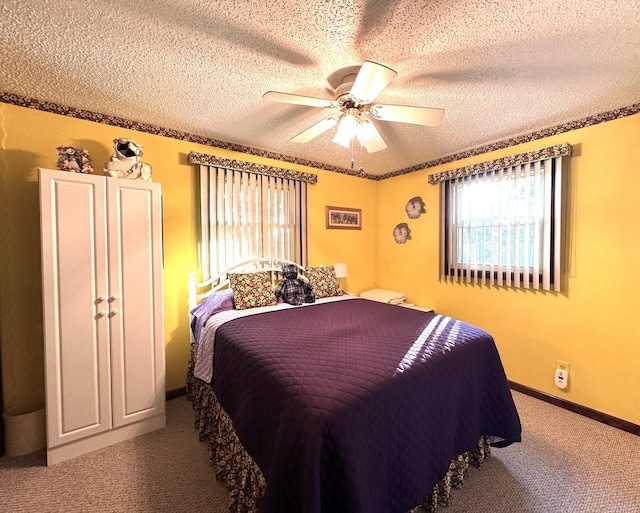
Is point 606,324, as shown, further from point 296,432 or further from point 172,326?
point 172,326

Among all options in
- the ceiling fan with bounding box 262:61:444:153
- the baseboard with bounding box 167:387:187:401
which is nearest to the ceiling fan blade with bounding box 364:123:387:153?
the ceiling fan with bounding box 262:61:444:153

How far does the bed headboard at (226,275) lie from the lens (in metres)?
2.58

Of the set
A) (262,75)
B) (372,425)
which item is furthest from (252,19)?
(372,425)

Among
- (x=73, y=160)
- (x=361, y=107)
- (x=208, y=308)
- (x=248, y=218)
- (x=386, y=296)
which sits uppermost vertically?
(x=361, y=107)

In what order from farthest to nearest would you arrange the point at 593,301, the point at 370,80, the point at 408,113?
1. the point at 593,301
2. the point at 408,113
3. the point at 370,80

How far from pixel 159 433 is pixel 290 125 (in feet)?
8.74

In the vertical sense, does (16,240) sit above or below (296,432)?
above

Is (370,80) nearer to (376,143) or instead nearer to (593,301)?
(376,143)

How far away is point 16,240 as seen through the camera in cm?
200

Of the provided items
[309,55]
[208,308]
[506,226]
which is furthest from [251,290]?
[506,226]

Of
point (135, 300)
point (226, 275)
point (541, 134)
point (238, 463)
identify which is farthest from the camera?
point (226, 275)

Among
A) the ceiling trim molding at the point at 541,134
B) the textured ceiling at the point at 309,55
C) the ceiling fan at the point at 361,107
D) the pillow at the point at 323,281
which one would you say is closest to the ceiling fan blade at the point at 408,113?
the ceiling fan at the point at 361,107

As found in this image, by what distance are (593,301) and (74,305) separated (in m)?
3.87

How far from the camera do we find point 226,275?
2838 mm
